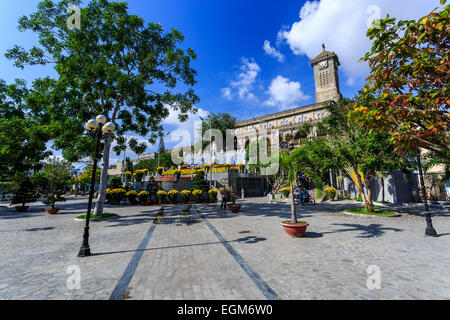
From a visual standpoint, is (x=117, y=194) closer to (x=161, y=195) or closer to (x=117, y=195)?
(x=117, y=195)

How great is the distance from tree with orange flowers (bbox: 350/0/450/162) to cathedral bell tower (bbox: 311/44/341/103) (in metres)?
68.9

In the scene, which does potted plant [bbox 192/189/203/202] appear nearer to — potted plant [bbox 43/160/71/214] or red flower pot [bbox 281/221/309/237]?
potted plant [bbox 43/160/71/214]

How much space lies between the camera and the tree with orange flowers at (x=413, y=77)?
3734 millimetres

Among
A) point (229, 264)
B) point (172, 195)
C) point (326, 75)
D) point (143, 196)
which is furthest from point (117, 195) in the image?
point (326, 75)

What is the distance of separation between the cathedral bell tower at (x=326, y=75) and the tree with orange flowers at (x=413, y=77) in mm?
68882

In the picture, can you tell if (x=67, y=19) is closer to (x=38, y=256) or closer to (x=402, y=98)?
(x=38, y=256)

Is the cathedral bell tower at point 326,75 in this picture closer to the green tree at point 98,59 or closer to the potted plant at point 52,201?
the green tree at point 98,59

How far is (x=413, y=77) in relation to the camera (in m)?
4.41

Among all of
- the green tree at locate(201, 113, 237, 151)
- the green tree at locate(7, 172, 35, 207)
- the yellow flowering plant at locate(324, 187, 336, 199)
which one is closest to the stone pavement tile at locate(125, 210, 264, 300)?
the green tree at locate(7, 172, 35, 207)

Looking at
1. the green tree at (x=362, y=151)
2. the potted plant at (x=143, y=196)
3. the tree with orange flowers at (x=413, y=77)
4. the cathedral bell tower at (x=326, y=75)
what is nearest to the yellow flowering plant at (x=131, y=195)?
the potted plant at (x=143, y=196)

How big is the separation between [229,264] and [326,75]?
255ft
